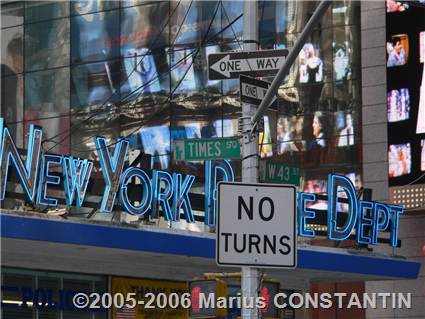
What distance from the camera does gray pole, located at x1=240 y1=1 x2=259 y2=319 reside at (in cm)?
1305

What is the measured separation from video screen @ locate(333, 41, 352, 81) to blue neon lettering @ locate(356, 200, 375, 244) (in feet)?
36.7

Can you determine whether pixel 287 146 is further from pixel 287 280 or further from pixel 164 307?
pixel 164 307

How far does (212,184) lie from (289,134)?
14378 millimetres

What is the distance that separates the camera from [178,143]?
14883mm

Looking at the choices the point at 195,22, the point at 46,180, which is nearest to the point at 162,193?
the point at 46,180

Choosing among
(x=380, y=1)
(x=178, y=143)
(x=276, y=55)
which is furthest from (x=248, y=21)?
(x=380, y=1)

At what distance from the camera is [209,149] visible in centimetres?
1467

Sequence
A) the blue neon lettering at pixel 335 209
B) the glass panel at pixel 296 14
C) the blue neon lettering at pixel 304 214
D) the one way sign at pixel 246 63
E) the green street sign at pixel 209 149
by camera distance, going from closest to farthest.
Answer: the one way sign at pixel 246 63 → the green street sign at pixel 209 149 → the blue neon lettering at pixel 304 214 → the blue neon lettering at pixel 335 209 → the glass panel at pixel 296 14

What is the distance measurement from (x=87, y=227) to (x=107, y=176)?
5.43 ft

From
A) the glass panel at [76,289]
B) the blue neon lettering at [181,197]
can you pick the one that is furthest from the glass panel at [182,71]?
the blue neon lettering at [181,197]

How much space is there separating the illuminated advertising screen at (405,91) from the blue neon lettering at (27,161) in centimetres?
1547

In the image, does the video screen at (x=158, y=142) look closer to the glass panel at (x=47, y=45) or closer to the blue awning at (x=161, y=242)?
the glass panel at (x=47, y=45)

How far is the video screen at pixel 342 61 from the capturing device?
37.7 m

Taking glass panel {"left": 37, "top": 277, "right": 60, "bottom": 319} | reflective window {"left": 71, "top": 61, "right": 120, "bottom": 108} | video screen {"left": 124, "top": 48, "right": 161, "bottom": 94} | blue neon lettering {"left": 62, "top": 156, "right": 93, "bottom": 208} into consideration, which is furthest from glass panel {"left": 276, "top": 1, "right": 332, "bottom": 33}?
blue neon lettering {"left": 62, "top": 156, "right": 93, "bottom": 208}
